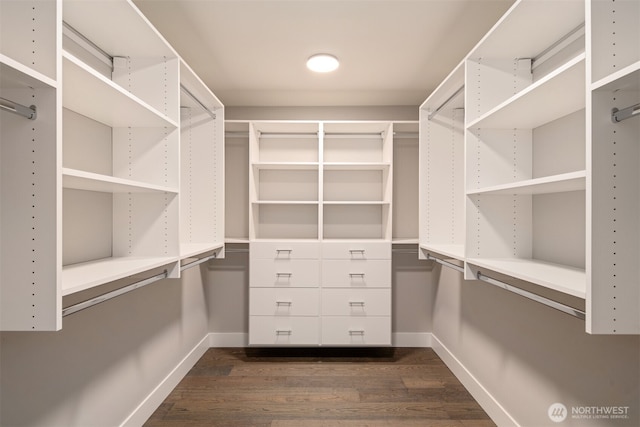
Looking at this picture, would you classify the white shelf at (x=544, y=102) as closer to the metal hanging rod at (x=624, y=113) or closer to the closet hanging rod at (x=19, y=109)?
the metal hanging rod at (x=624, y=113)

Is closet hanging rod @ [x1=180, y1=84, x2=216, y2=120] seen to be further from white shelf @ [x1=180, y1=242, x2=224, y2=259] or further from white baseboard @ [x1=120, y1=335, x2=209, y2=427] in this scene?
white baseboard @ [x1=120, y1=335, x2=209, y2=427]

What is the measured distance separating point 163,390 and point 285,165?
73.6 inches

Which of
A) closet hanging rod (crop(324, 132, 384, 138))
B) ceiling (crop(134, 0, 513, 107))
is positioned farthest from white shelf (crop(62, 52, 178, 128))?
closet hanging rod (crop(324, 132, 384, 138))

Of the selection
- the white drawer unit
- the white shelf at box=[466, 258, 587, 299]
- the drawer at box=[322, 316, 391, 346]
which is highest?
the white shelf at box=[466, 258, 587, 299]

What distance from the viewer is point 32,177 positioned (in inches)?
36.2

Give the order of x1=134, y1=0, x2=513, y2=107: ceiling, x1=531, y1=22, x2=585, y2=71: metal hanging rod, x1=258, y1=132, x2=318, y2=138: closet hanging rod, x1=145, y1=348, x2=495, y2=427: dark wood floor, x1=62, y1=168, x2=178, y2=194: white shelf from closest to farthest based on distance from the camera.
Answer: x1=62, y1=168, x2=178, y2=194: white shelf < x1=531, y1=22, x2=585, y2=71: metal hanging rod < x1=134, y1=0, x2=513, y2=107: ceiling < x1=145, y1=348, x2=495, y2=427: dark wood floor < x1=258, y1=132, x2=318, y2=138: closet hanging rod

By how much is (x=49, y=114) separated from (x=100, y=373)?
1297 millimetres

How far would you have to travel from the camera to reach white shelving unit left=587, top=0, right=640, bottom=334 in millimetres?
914

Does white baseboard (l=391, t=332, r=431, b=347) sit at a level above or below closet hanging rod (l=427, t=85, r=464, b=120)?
below

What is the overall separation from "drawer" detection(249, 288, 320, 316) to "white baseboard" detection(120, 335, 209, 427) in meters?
0.60

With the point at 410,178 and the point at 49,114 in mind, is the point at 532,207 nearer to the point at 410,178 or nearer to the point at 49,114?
the point at 410,178

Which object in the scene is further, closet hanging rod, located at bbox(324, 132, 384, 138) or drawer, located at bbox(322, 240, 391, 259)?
closet hanging rod, located at bbox(324, 132, 384, 138)

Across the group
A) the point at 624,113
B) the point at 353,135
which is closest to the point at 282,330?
the point at 353,135

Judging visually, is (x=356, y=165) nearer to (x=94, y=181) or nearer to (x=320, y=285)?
(x=320, y=285)
